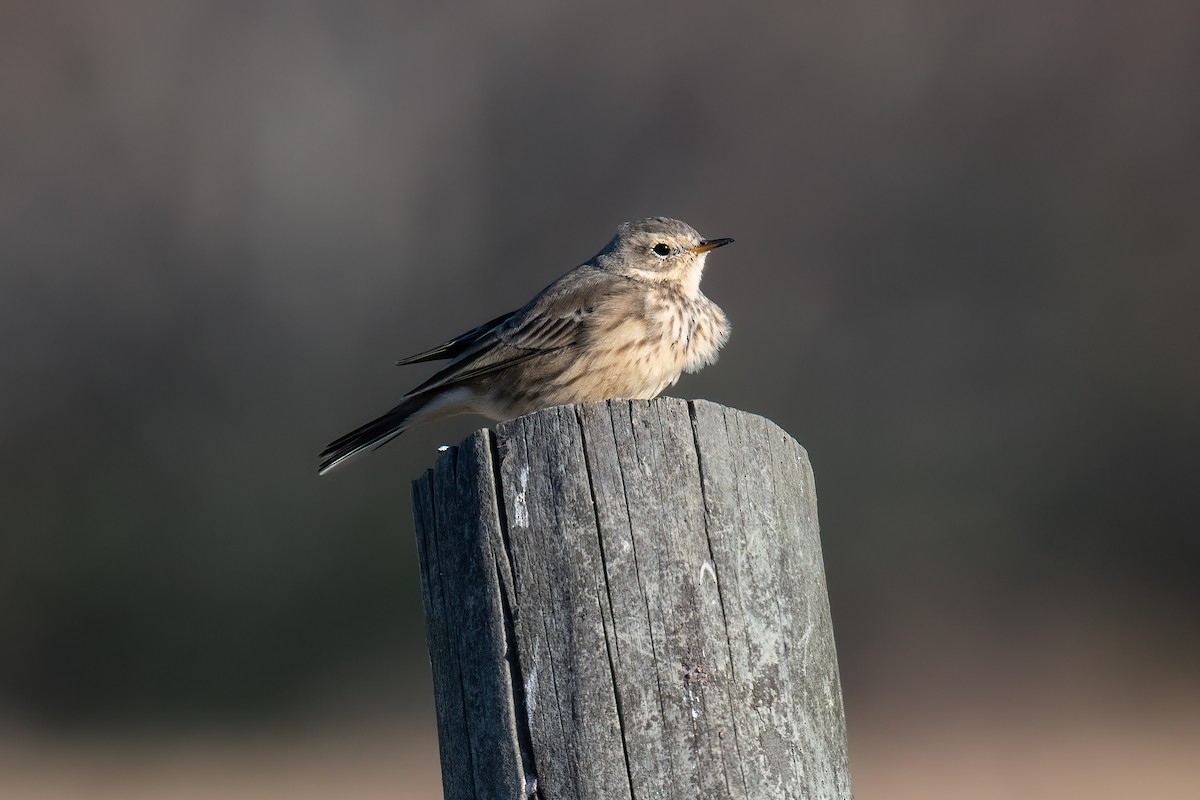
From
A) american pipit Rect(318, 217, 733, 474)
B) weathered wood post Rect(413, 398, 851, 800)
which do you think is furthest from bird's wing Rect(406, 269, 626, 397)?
weathered wood post Rect(413, 398, 851, 800)

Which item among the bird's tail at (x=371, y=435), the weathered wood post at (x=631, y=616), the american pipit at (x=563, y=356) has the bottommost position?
the weathered wood post at (x=631, y=616)

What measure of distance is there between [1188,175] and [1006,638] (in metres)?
12.3

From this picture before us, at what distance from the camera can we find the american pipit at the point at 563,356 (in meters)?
6.07

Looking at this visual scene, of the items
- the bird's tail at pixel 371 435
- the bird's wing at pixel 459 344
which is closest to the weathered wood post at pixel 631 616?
the bird's tail at pixel 371 435

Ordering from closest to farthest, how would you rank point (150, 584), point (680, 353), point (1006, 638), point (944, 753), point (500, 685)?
point (500, 685)
point (680, 353)
point (944, 753)
point (1006, 638)
point (150, 584)

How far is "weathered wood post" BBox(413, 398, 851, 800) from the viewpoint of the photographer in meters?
3.13

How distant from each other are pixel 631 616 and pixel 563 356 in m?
2.96

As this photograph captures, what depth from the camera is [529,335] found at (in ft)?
20.3

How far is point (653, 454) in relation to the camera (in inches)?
130

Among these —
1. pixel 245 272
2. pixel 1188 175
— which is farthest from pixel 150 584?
pixel 1188 175

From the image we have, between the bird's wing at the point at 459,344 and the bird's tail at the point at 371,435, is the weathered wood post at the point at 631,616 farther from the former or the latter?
the bird's wing at the point at 459,344

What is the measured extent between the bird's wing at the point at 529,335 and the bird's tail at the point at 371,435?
0.24 feet

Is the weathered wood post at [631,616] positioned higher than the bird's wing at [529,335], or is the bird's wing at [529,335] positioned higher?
the bird's wing at [529,335]

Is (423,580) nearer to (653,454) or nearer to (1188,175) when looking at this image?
(653,454)
